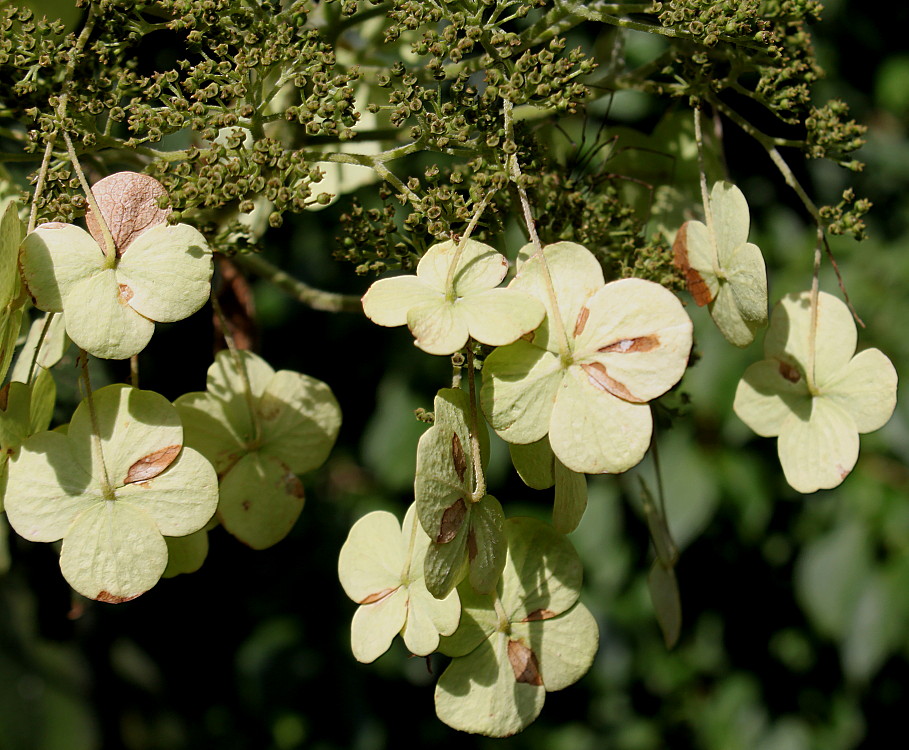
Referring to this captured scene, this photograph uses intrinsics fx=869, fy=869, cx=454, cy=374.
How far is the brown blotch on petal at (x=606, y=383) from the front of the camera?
0.57m

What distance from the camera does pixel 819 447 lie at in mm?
730

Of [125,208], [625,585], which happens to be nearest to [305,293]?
[125,208]

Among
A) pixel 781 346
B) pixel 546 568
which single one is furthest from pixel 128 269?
pixel 781 346

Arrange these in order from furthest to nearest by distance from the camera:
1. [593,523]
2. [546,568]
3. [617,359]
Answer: [593,523] < [546,568] < [617,359]

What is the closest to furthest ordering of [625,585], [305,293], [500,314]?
1. [500,314]
2. [305,293]
3. [625,585]

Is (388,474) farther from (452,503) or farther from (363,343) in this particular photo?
(452,503)

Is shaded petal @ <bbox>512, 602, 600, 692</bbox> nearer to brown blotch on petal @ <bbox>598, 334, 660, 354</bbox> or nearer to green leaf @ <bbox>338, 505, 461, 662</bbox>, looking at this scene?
green leaf @ <bbox>338, 505, 461, 662</bbox>

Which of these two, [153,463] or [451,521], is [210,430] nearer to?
[153,463]

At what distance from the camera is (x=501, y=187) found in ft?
1.95

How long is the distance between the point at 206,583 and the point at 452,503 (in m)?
2.05

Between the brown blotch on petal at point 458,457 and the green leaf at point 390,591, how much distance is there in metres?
0.06

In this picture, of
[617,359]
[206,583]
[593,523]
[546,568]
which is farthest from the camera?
[206,583]

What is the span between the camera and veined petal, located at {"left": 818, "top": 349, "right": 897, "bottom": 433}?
0.72 meters

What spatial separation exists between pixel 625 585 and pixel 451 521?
183 centimetres
